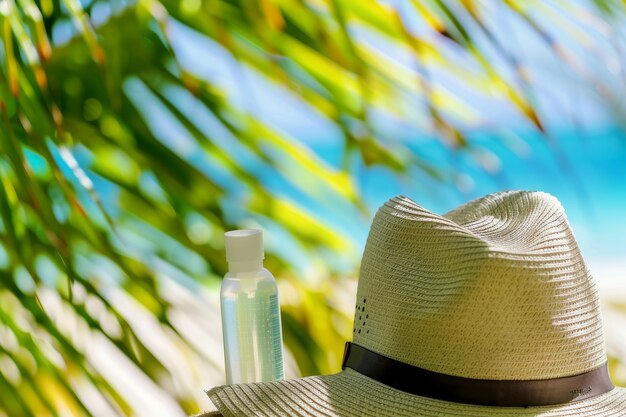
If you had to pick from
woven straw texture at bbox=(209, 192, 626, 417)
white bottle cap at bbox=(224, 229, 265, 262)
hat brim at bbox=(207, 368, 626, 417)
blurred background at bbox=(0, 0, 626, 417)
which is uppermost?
blurred background at bbox=(0, 0, 626, 417)

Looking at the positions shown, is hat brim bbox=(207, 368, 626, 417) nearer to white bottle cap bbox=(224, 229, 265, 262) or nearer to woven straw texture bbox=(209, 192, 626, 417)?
woven straw texture bbox=(209, 192, 626, 417)

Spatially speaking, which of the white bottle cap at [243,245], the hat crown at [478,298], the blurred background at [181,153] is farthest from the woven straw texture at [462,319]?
the blurred background at [181,153]

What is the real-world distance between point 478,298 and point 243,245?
0.22 metres

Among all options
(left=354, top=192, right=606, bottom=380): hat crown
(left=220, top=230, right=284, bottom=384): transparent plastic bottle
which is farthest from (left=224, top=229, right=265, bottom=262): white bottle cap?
(left=354, top=192, right=606, bottom=380): hat crown

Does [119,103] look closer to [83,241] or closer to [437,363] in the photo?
[83,241]

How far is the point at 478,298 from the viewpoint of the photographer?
78 cm

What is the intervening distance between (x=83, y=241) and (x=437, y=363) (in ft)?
2.38

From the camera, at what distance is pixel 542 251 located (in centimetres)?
80

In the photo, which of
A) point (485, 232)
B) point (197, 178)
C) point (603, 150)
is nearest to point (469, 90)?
point (603, 150)

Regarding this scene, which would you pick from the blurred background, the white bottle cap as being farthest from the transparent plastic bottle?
the blurred background

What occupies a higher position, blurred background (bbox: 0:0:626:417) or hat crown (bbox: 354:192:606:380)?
blurred background (bbox: 0:0:626:417)

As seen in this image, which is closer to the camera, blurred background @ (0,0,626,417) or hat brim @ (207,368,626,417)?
hat brim @ (207,368,626,417)

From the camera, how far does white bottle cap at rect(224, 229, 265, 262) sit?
85cm

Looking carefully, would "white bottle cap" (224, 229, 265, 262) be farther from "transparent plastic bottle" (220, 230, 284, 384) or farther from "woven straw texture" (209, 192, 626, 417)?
"woven straw texture" (209, 192, 626, 417)
